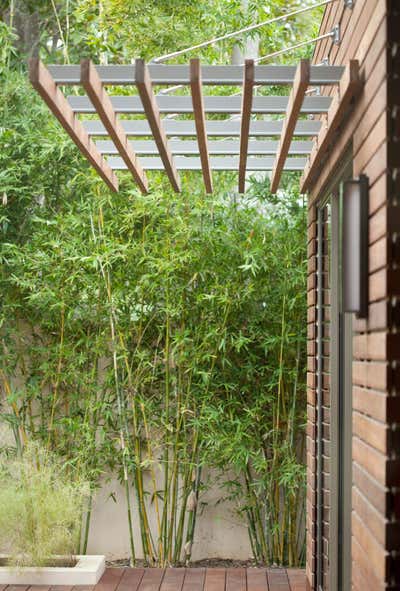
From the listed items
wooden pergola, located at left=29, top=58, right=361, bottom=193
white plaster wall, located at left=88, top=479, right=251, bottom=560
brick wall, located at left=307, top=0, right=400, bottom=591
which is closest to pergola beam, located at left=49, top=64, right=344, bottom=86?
wooden pergola, located at left=29, top=58, right=361, bottom=193

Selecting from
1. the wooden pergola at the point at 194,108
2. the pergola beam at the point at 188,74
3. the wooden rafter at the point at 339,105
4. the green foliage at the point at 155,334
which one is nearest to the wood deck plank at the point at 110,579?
the green foliage at the point at 155,334

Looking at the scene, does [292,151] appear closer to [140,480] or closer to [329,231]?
[329,231]

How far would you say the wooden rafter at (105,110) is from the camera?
2.77 m

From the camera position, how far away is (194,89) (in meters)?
2.88

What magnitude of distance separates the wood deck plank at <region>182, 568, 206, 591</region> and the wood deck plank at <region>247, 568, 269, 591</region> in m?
0.27

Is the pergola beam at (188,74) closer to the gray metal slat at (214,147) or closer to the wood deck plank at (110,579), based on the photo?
the gray metal slat at (214,147)

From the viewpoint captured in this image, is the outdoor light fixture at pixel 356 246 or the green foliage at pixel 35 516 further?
the green foliage at pixel 35 516

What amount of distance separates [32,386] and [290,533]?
1.94 meters

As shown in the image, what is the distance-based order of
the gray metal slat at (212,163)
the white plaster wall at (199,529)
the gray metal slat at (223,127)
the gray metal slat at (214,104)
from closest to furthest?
the gray metal slat at (214,104)
the gray metal slat at (223,127)
the gray metal slat at (212,163)
the white plaster wall at (199,529)

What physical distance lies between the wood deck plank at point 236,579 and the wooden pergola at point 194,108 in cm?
227

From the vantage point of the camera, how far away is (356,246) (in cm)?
252

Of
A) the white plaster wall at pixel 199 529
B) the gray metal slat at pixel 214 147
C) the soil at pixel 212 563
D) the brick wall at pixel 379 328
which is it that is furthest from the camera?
the white plaster wall at pixel 199 529

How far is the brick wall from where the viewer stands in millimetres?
2234

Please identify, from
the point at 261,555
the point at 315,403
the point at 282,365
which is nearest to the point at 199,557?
the point at 261,555
